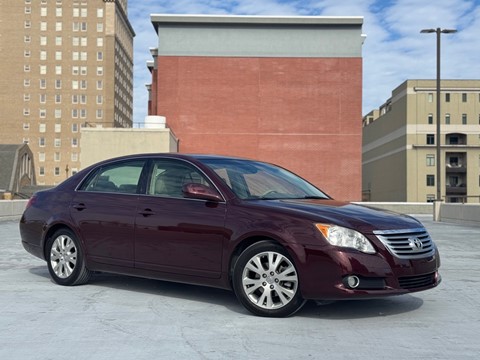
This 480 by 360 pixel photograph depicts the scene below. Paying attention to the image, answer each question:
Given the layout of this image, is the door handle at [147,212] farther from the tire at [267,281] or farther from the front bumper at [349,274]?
the front bumper at [349,274]

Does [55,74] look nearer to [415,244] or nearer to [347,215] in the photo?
[347,215]

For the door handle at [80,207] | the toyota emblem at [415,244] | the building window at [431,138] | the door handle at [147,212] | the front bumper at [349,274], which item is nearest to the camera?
the front bumper at [349,274]

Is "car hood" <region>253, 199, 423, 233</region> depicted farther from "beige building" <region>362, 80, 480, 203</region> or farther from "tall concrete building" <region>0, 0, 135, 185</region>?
"tall concrete building" <region>0, 0, 135, 185</region>

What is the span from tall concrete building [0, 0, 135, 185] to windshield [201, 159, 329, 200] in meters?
124

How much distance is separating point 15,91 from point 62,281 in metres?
129

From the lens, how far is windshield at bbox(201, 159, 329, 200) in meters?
6.43

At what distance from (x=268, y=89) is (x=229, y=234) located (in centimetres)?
4479

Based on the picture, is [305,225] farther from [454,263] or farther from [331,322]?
[454,263]

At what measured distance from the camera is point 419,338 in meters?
5.05

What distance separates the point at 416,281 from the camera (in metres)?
5.75

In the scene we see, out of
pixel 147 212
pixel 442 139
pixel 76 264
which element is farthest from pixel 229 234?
pixel 442 139

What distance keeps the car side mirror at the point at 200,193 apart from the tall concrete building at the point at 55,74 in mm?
124266

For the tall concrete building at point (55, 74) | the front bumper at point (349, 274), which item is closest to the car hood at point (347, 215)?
the front bumper at point (349, 274)

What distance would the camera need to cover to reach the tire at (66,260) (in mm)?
7340
